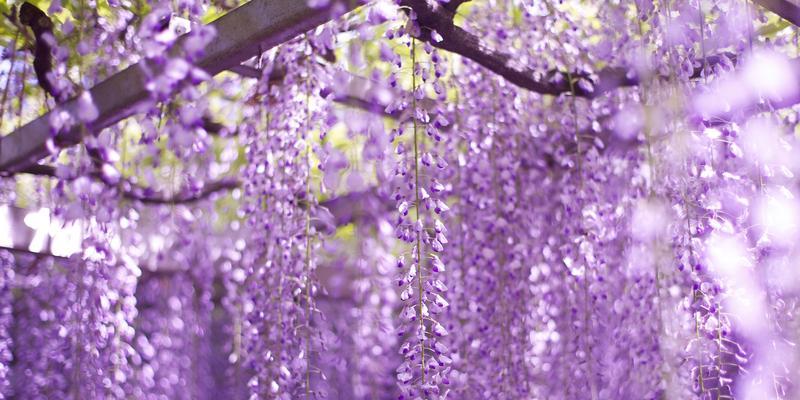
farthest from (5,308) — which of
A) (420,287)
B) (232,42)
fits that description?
(420,287)

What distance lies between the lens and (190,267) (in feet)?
16.3

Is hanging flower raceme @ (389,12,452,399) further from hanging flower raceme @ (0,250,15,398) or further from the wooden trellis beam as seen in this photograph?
hanging flower raceme @ (0,250,15,398)

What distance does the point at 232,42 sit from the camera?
2195 millimetres

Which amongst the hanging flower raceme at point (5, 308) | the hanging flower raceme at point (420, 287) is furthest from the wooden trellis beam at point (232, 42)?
the hanging flower raceme at point (5, 308)

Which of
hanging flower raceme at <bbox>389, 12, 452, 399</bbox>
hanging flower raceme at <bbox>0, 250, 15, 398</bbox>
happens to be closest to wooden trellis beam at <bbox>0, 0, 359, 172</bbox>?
hanging flower raceme at <bbox>389, 12, 452, 399</bbox>

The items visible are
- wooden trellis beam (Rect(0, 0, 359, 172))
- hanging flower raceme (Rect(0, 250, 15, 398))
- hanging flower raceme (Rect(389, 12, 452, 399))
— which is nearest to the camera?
wooden trellis beam (Rect(0, 0, 359, 172))

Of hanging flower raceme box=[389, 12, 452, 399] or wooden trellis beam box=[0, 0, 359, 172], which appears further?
hanging flower raceme box=[389, 12, 452, 399]

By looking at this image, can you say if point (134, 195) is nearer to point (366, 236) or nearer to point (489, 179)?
point (366, 236)

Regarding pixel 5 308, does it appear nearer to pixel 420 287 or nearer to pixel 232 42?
pixel 232 42

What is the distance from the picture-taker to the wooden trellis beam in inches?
81.7

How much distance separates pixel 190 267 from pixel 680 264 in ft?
10.8

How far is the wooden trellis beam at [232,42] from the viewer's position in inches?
81.7

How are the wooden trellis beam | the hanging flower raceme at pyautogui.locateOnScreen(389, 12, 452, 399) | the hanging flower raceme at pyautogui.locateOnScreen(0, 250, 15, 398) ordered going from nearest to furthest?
the wooden trellis beam → the hanging flower raceme at pyautogui.locateOnScreen(389, 12, 452, 399) → the hanging flower raceme at pyautogui.locateOnScreen(0, 250, 15, 398)

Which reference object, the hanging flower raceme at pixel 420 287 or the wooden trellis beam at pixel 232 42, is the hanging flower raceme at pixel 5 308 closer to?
the wooden trellis beam at pixel 232 42
